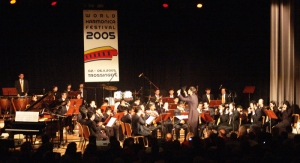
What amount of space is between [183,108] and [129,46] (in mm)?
6570

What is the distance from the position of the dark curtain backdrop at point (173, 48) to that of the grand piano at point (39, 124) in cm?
703

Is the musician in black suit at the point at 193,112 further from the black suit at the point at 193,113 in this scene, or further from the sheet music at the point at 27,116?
the sheet music at the point at 27,116

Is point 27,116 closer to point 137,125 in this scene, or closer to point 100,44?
point 137,125

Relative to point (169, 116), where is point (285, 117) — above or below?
below

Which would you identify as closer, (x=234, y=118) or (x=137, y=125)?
(x=137, y=125)

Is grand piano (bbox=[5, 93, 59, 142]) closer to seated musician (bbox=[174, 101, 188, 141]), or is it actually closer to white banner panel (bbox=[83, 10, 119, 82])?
seated musician (bbox=[174, 101, 188, 141])

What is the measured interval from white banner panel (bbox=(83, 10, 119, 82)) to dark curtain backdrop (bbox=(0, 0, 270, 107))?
1.24 feet

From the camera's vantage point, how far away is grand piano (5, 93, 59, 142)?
12.5m

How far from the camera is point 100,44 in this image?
21.3 meters

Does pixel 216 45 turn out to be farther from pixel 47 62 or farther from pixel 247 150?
pixel 247 150

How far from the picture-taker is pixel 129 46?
22172 millimetres

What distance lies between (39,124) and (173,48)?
11.4 metres

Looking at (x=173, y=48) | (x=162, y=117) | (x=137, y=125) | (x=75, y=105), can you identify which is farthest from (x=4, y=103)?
(x=173, y=48)

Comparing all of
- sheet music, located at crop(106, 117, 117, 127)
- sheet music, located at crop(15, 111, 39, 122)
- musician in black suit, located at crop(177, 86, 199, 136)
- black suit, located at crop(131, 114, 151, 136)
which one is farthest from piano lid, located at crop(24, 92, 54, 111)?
musician in black suit, located at crop(177, 86, 199, 136)
